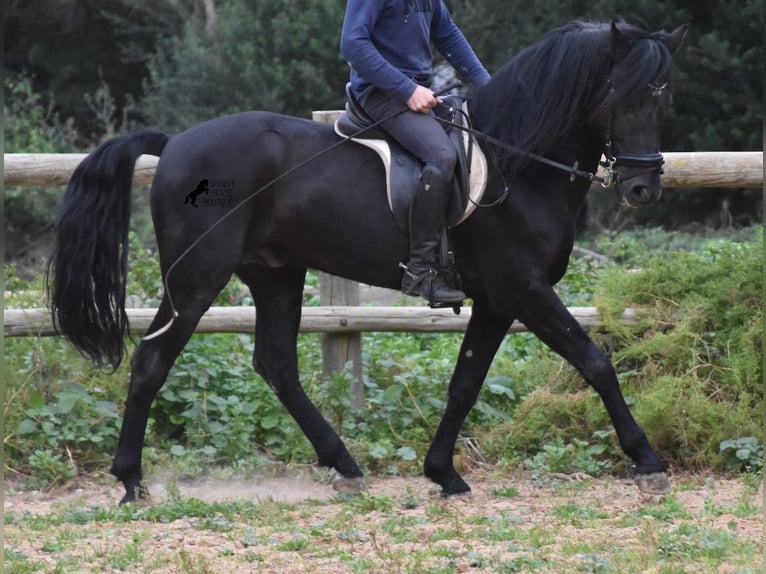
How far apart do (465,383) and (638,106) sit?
1669mm

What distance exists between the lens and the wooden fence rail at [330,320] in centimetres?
683

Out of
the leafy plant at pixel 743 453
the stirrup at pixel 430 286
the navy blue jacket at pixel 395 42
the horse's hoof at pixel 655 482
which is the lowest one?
the leafy plant at pixel 743 453

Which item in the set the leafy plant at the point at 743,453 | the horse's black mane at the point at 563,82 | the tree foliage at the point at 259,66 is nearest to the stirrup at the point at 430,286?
the horse's black mane at the point at 563,82

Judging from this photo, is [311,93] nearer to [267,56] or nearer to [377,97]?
[267,56]

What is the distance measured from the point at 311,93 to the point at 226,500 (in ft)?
47.5

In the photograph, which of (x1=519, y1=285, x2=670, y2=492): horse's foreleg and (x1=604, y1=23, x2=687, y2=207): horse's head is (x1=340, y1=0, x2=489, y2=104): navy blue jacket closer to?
(x1=604, y1=23, x2=687, y2=207): horse's head

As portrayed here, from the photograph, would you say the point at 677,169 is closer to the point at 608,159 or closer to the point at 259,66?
the point at 608,159

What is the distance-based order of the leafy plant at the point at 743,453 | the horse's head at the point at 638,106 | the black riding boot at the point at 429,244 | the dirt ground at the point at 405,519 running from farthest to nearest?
1. the leafy plant at the point at 743,453
2. the black riding boot at the point at 429,244
3. the horse's head at the point at 638,106
4. the dirt ground at the point at 405,519

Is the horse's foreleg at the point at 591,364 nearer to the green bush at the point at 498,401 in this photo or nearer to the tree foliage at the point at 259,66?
the green bush at the point at 498,401

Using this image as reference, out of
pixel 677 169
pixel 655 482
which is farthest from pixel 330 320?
pixel 655 482

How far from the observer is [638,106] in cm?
512

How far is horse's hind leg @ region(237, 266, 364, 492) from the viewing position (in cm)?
589

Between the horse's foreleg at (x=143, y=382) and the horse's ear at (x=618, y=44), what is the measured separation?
238 cm

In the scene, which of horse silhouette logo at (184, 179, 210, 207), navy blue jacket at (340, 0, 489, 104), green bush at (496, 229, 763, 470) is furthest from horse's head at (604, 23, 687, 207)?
horse silhouette logo at (184, 179, 210, 207)
